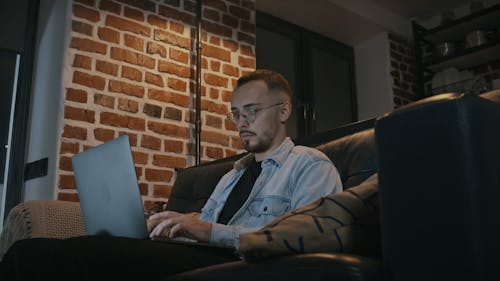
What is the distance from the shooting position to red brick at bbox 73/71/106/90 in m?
2.37

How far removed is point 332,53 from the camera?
4254mm

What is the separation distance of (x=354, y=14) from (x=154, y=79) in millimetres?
1935

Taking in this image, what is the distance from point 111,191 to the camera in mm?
1180

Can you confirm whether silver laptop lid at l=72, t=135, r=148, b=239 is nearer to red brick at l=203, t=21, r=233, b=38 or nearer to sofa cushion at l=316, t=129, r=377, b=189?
sofa cushion at l=316, t=129, r=377, b=189

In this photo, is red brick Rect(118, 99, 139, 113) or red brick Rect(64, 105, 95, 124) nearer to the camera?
red brick Rect(64, 105, 95, 124)

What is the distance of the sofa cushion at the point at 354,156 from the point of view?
1.32 meters

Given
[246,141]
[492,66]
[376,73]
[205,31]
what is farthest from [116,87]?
[492,66]

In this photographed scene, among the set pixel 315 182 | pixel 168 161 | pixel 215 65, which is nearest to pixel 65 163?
pixel 168 161

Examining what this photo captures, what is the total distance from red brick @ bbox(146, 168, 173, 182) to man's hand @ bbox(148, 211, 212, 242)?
4.48 feet

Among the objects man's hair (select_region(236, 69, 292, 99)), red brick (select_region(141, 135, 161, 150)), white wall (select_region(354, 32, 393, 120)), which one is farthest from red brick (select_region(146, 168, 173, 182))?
white wall (select_region(354, 32, 393, 120))

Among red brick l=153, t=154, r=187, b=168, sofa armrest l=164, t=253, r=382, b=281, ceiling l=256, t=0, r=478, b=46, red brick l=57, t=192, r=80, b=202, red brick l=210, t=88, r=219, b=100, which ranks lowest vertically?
sofa armrest l=164, t=253, r=382, b=281

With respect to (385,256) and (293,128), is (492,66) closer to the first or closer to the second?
(293,128)

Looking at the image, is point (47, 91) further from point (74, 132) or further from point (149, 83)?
point (149, 83)

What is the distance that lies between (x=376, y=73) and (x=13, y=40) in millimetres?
2905
